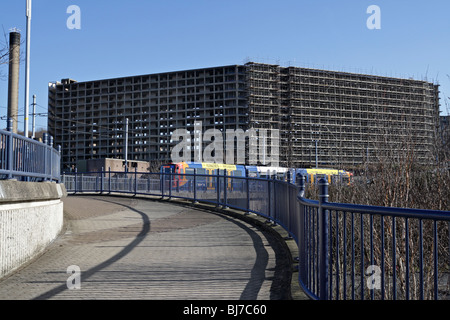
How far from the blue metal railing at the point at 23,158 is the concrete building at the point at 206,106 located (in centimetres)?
8136

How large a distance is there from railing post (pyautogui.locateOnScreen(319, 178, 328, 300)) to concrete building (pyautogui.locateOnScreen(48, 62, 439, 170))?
86688mm

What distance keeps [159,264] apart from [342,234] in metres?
3.63

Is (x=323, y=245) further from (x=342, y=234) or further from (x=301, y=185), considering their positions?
(x=342, y=234)

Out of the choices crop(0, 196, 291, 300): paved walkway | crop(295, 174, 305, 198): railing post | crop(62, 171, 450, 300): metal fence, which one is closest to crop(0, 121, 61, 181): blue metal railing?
crop(0, 196, 291, 300): paved walkway

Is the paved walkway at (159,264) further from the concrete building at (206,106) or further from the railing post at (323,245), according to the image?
the concrete building at (206,106)

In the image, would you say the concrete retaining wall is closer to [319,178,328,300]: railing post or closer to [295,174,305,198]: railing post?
[295,174,305,198]: railing post

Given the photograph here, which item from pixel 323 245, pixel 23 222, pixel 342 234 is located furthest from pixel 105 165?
pixel 323 245

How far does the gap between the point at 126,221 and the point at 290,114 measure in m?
89.6

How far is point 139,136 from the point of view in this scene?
113m

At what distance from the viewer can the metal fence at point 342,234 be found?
3500 mm

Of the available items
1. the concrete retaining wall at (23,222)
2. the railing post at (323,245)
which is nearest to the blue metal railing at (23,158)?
the concrete retaining wall at (23,222)

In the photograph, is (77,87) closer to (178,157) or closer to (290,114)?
(178,157)
